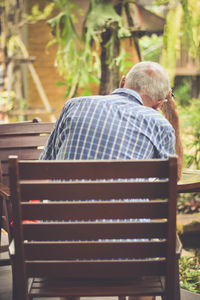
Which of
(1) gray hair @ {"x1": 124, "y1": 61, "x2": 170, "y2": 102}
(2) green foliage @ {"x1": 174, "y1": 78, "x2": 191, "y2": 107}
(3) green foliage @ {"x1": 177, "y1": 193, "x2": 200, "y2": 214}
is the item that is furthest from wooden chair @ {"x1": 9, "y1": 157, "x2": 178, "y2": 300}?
(2) green foliage @ {"x1": 174, "y1": 78, "x2": 191, "y2": 107}

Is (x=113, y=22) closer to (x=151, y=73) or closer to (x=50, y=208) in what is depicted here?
(x=151, y=73)

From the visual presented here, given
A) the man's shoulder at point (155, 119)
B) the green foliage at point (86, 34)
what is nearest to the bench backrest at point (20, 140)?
the man's shoulder at point (155, 119)

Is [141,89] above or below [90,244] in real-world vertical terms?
above

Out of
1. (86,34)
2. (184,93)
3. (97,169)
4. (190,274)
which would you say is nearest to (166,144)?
(97,169)

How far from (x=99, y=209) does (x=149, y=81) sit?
2.59ft

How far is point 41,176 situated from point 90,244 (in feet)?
1.11

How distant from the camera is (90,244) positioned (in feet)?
6.53

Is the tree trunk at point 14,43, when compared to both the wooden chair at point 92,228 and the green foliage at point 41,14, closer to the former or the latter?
the green foliage at point 41,14

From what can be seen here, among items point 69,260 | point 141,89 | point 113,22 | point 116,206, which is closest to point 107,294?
point 69,260

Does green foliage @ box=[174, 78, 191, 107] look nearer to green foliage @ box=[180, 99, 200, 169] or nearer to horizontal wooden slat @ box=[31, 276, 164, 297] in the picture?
green foliage @ box=[180, 99, 200, 169]

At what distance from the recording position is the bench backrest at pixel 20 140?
3.84 meters

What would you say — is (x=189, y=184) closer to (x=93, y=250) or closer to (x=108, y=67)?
(x=93, y=250)

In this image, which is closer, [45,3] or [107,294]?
[107,294]

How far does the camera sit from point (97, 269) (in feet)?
6.65
